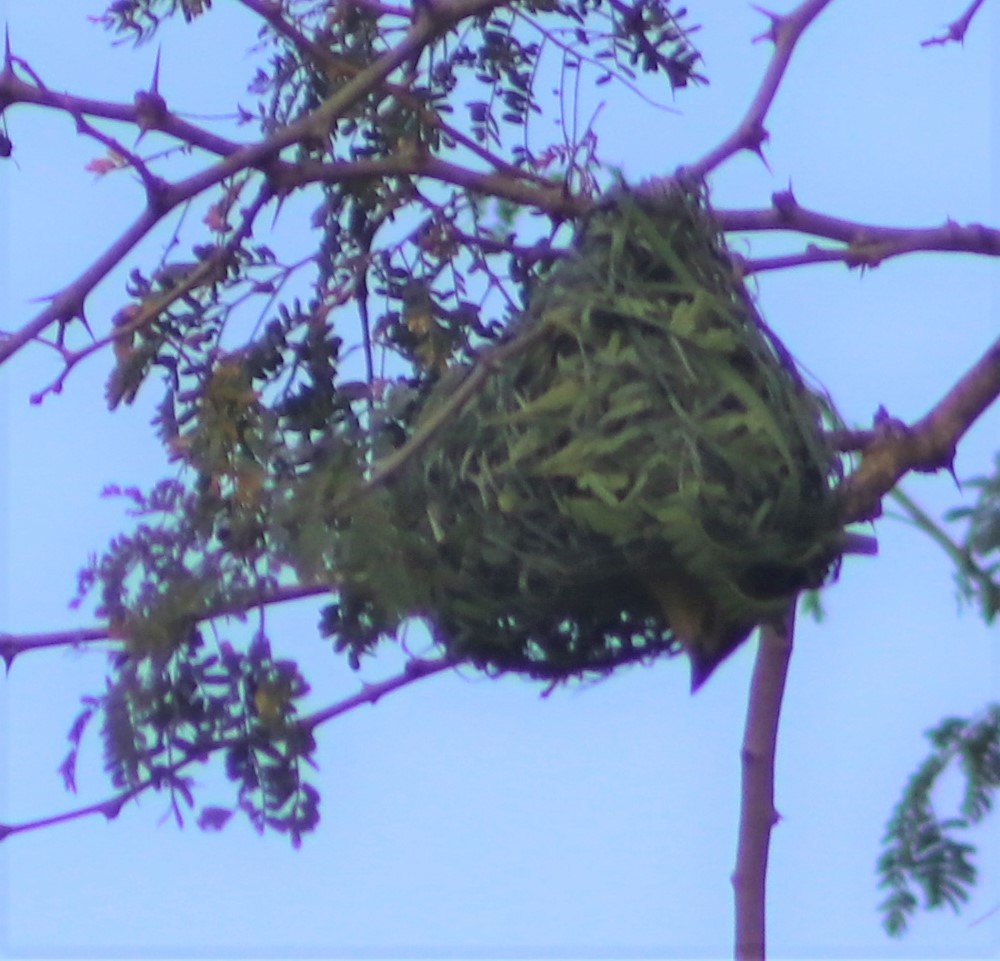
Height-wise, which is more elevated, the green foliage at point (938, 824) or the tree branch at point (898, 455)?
the tree branch at point (898, 455)

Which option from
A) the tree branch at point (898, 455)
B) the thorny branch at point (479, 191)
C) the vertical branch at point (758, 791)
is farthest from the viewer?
the vertical branch at point (758, 791)

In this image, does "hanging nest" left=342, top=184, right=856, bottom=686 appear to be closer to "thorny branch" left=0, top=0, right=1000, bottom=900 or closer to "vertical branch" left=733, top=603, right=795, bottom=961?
"thorny branch" left=0, top=0, right=1000, bottom=900

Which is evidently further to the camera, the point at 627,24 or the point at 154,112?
Result: the point at 627,24

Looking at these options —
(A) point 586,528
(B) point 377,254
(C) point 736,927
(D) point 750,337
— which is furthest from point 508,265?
(C) point 736,927

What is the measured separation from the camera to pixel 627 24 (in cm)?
190

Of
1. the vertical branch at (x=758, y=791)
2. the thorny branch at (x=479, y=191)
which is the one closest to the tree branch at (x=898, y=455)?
the thorny branch at (x=479, y=191)

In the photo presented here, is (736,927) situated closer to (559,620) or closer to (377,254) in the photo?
(559,620)

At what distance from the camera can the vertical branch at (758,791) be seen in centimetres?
183

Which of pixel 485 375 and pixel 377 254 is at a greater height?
pixel 377 254

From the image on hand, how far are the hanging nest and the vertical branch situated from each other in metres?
0.35

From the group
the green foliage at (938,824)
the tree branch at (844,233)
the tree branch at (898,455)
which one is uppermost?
the tree branch at (844,233)

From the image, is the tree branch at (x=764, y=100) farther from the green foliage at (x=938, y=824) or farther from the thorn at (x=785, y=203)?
the green foliage at (x=938, y=824)

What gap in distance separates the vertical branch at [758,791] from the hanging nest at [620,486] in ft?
1.16

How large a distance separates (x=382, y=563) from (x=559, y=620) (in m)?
0.20
